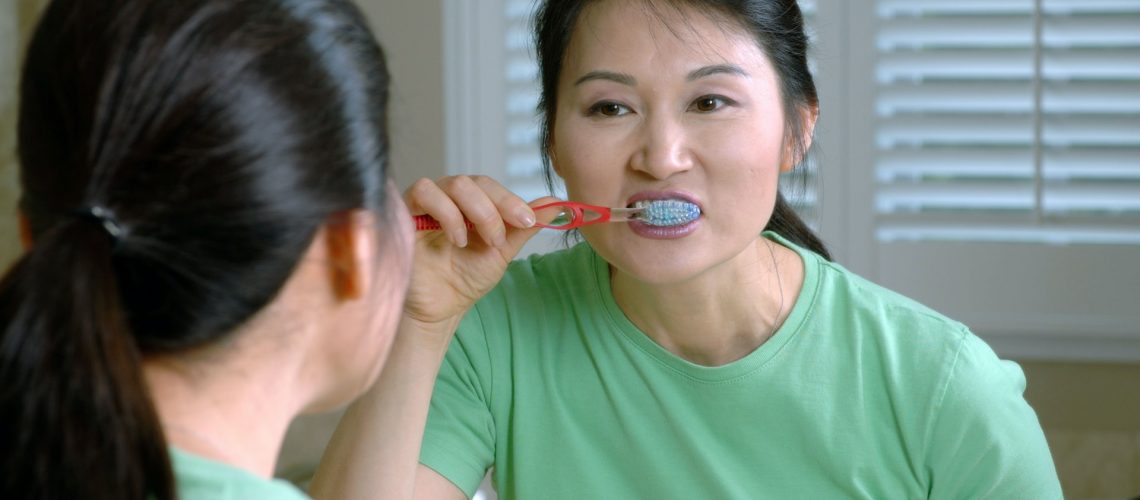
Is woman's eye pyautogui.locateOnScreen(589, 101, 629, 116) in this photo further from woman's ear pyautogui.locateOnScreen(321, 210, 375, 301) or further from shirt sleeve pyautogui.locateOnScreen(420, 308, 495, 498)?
woman's ear pyautogui.locateOnScreen(321, 210, 375, 301)

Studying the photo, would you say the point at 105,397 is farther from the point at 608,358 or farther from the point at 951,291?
the point at 951,291

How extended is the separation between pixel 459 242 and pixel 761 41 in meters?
0.34

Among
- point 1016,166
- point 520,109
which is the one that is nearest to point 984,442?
point 1016,166

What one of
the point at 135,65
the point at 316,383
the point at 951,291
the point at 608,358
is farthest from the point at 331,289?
the point at 951,291

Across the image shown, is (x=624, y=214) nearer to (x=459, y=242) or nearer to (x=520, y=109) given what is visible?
(x=459, y=242)

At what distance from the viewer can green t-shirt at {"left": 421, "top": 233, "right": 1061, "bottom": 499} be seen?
115 cm

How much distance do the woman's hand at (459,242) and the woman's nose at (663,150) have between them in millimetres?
104

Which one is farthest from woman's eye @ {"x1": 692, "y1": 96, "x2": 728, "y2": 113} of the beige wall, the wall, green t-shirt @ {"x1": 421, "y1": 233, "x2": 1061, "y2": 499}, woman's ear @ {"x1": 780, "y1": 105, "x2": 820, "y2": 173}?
the wall

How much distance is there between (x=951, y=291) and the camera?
206 cm

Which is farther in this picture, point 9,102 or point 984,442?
point 9,102

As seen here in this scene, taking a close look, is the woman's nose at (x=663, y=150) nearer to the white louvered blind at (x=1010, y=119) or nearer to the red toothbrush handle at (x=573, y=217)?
the red toothbrush handle at (x=573, y=217)

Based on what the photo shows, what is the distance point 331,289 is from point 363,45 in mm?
141

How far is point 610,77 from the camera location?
1182 millimetres

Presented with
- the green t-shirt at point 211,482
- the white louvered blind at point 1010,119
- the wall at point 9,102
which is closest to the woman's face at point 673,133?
the green t-shirt at point 211,482
